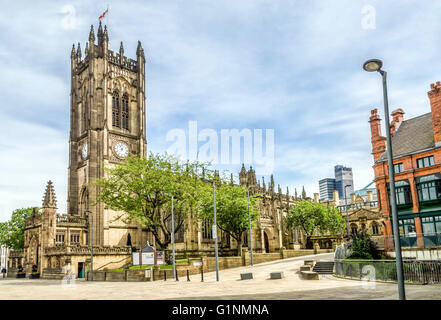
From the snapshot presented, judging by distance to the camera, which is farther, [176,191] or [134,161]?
[134,161]

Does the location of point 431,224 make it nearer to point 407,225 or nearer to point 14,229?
point 407,225

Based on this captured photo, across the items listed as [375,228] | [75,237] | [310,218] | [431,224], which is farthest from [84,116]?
[375,228]

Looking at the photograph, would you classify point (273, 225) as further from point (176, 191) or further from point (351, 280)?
point (351, 280)

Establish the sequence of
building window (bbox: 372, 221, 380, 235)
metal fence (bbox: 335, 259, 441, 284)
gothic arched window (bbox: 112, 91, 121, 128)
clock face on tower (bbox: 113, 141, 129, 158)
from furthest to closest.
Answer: building window (bbox: 372, 221, 380, 235), gothic arched window (bbox: 112, 91, 121, 128), clock face on tower (bbox: 113, 141, 129, 158), metal fence (bbox: 335, 259, 441, 284)

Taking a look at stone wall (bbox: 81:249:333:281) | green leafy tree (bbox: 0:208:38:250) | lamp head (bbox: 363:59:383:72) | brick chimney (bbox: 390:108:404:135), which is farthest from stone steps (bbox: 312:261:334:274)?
green leafy tree (bbox: 0:208:38:250)

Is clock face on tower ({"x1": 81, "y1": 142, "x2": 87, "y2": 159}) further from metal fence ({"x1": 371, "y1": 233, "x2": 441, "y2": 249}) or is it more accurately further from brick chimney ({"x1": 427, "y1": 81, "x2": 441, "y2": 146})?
brick chimney ({"x1": 427, "y1": 81, "x2": 441, "y2": 146})

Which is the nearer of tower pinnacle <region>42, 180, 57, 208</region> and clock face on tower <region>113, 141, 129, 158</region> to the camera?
tower pinnacle <region>42, 180, 57, 208</region>

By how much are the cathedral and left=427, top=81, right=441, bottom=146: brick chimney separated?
2376 cm

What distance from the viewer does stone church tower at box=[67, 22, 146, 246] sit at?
6244cm

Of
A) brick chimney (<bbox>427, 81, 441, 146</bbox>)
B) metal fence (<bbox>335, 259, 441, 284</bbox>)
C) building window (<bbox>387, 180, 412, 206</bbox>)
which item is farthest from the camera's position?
building window (<bbox>387, 180, 412, 206</bbox>)

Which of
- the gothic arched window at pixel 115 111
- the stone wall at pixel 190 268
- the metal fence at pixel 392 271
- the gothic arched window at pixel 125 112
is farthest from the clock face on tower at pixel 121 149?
the metal fence at pixel 392 271
